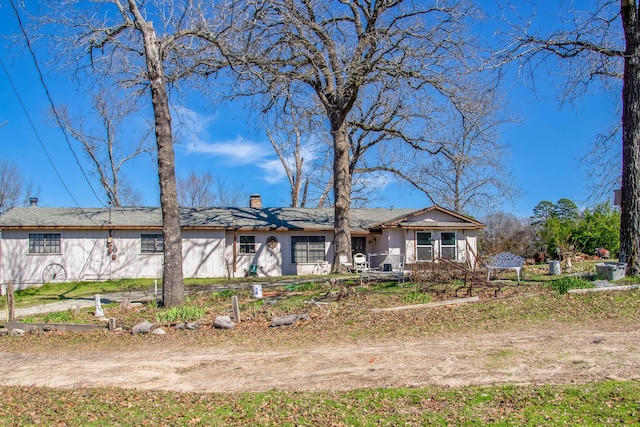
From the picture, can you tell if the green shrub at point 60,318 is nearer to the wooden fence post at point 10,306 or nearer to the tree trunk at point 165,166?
the wooden fence post at point 10,306

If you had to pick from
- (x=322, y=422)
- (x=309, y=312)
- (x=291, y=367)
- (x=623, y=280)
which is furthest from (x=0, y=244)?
(x=623, y=280)

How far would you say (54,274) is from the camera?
20688 millimetres

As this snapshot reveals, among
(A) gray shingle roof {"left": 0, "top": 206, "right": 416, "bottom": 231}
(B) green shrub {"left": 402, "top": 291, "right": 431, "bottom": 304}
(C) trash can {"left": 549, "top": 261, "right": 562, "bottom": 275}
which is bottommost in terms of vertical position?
(B) green shrub {"left": 402, "top": 291, "right": 431, "bottom": 304}

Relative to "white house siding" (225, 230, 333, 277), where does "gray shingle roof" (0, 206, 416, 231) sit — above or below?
above

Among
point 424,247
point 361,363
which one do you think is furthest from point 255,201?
point 361,363

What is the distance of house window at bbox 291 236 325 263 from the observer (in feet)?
75.0

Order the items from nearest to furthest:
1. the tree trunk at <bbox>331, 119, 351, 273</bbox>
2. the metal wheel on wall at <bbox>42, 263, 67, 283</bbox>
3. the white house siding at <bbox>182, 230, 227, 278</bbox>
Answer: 1. the tree trunk at <bbox>331, 119, 351, 273</bbox>
2. the metal wheel on wall at <bbox>42, 263, 67, 283</bbox>
3. the white house siding at <bbox>182, 230, 227, 278</bbox>

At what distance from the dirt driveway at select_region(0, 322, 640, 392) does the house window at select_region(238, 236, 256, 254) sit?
1379cm

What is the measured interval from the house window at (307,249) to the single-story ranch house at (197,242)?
5 cm

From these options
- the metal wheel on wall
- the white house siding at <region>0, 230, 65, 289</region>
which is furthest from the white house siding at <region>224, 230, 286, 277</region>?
the white house siding at <region>0, 230, 65, 289</region>

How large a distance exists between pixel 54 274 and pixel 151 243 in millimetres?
4049

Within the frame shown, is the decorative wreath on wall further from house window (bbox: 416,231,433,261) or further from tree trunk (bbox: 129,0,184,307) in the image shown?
tree trunk (bbox: 129,0,184,307)

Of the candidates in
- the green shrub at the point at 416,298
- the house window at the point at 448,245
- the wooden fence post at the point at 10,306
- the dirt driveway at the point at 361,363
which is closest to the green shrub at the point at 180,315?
the dirt driveway at the point at 361,363

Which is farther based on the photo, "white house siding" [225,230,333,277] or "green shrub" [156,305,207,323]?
"white house siding" [225,230,333,277]
